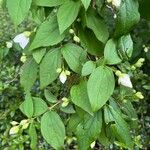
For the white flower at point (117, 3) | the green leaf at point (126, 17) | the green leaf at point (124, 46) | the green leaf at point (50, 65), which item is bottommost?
the green leaf at point (50, 65)

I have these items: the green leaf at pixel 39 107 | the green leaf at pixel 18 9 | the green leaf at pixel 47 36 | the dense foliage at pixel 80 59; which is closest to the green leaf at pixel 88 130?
the dense foliage at pixel 80 59

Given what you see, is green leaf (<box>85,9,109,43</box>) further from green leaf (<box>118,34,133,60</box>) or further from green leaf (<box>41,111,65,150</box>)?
→ green leaf (<box>41,111,65,150</box>)

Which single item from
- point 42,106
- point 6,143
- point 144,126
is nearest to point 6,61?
point 6,143

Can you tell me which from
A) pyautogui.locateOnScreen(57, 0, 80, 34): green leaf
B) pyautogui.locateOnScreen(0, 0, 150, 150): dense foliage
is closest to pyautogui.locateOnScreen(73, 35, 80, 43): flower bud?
pyautogui.locateOnScreen(0, 0, 150, 150): dense foliage

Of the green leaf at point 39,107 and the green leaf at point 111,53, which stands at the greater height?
the green leaf at point 111,53

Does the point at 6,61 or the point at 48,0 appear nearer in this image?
the point at 48,0

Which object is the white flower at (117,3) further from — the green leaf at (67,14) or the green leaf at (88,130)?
the green leaf at (88,130)

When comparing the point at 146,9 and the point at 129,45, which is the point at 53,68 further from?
the point at 146,9
